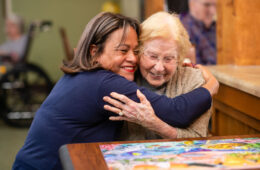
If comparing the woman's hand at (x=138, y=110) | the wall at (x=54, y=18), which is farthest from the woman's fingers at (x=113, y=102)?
the wall at (x=54, y=18)

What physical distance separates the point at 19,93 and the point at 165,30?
3777mm

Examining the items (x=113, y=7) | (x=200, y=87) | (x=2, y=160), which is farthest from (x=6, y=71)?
(x=200, y=87)

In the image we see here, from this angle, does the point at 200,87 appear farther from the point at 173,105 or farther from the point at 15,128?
the point at 15,128

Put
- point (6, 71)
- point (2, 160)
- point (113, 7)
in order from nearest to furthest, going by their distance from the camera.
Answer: point (2, 160), point (6, 71), point (113, 7)

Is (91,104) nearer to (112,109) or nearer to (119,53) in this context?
(112,109)

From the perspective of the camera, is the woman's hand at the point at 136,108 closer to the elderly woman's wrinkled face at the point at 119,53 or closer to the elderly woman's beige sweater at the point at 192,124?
the elderly woman's beige sweater at the point at 192,124

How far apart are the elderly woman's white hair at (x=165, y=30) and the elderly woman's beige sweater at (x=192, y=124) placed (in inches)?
3.6

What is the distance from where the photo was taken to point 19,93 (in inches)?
200

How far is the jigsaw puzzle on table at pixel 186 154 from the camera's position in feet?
3.33

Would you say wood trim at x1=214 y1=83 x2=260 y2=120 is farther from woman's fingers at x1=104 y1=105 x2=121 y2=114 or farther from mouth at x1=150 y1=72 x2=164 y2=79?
woman's fingers at x1=104 y1=105 x2=121 y2=114

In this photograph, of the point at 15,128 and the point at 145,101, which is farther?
the point at 15,128

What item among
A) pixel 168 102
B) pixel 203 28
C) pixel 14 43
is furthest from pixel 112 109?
pixel 14 43

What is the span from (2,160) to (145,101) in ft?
8.94

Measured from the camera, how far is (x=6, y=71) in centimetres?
495
